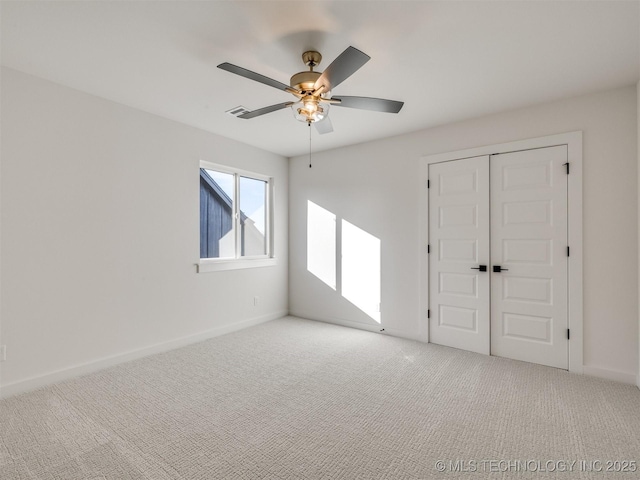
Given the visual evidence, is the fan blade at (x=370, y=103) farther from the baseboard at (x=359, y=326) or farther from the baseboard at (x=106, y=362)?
the baseboard at (x=106, y=362)

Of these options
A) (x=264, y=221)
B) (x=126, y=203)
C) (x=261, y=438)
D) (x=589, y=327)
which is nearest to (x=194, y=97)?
(x=126, y=203)

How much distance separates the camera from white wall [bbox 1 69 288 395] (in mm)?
2555

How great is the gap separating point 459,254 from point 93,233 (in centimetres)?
380

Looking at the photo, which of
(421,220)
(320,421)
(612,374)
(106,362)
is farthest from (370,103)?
(106,362)

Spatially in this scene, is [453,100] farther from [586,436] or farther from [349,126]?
[586,436]

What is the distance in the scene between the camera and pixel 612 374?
110 inches

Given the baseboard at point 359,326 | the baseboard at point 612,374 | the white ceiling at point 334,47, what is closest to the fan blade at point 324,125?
the white ceiling at point 334,47

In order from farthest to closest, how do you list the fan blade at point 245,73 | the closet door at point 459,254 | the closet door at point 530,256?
the closet door at point 459,254 < the closet door at point 530,256 < the fan blade at point 245,73

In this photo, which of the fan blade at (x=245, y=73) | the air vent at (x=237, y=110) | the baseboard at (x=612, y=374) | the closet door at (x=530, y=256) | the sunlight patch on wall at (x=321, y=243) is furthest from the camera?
the sunlight patch on wall at (x=321, y=243)

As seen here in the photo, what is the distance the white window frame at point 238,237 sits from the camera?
4066 mm

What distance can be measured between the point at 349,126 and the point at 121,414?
3.48m

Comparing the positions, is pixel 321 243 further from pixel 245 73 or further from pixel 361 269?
pixel 245 73

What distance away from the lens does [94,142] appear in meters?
2.99

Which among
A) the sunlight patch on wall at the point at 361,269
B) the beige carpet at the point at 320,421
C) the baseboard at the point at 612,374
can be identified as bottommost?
the beige carpet at the point at 320,421
